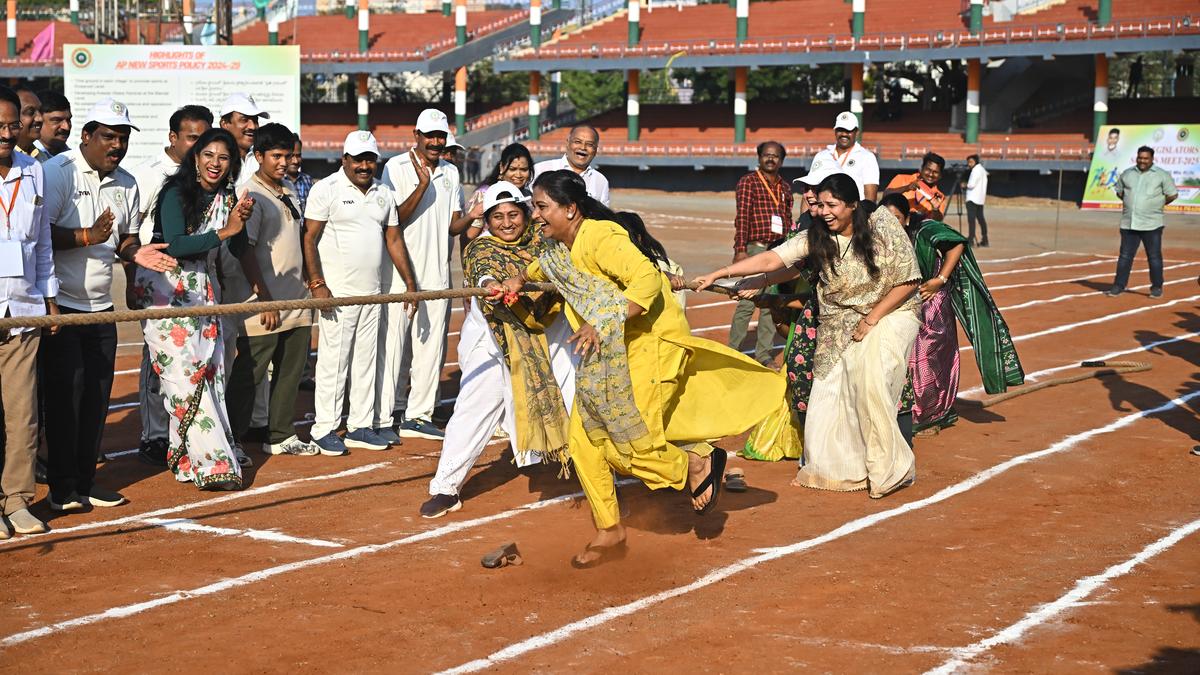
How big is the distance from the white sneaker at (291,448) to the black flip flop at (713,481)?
3192 millimetres

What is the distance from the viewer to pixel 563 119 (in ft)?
192

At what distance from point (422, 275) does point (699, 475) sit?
352cm

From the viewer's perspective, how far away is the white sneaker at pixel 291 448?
918cm

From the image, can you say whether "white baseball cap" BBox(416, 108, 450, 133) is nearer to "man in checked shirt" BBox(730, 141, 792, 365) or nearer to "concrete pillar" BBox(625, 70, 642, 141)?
"man in checked shirt" BBox(730, 141, 792, 365)

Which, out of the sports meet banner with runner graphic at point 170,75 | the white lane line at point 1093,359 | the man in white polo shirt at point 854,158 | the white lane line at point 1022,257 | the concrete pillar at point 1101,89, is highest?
the concrete pillar at point 1101,89

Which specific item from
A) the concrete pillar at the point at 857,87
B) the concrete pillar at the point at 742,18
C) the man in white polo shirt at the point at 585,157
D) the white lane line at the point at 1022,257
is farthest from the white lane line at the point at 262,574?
the concrete pillar at the point at 742,18

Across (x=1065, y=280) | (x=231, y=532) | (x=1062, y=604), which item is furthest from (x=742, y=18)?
(x=1062, y=604)

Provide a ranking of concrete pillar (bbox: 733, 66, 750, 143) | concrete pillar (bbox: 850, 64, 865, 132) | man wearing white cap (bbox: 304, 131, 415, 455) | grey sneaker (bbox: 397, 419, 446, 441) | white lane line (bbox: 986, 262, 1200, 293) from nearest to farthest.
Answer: man wearing white cap (bbox: 304, 131, 415, 455) → grey sneaker (bbox: 397, 419, 446, 441) → white lane line (bbox: 986, 262, 1200, 293) → concrete pillar (bbox: 850, 64, 865, 132) → concrete pillar (bbox: 733, 66, 750, 143)

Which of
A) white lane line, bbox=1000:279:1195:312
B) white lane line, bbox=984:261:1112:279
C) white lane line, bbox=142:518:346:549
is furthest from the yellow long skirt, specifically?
white lane line, bbox=984:261:1112:279

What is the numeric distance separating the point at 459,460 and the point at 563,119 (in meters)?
52.0

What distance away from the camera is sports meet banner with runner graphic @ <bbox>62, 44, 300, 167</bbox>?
2506cm

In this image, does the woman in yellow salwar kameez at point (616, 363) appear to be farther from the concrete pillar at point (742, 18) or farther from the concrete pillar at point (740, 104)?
the concrete pillar at point (742, 18)

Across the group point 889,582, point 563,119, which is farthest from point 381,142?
point 889,582

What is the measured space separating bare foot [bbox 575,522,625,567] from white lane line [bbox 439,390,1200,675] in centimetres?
47
